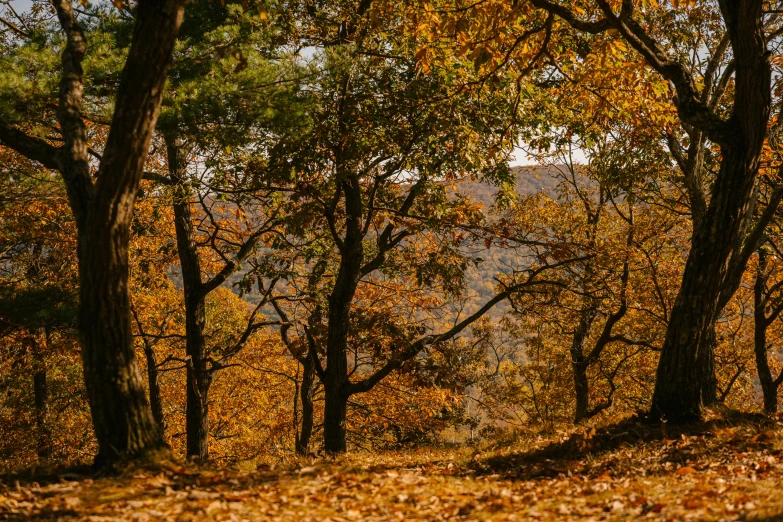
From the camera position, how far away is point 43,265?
16.1 metres

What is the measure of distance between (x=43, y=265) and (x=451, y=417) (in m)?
13.5

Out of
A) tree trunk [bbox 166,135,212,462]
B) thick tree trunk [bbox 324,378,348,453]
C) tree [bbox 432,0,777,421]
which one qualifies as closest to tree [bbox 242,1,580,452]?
thick tree trunk [bbox 324,378,348,453]

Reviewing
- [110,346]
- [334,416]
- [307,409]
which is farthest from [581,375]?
[110,346]

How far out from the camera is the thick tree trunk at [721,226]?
6.43 m

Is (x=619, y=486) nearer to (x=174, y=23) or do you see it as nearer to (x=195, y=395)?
(x=174, y=23)

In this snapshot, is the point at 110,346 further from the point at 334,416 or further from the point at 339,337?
the point at 334,416

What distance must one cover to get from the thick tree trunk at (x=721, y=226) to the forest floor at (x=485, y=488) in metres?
0.51

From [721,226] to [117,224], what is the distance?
6298 millimetres

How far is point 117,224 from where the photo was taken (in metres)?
5.23

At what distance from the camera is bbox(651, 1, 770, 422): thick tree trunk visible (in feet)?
21.1

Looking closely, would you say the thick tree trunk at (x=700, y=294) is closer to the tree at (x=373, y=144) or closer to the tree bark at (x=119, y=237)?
the tree at (x=373, y=144)

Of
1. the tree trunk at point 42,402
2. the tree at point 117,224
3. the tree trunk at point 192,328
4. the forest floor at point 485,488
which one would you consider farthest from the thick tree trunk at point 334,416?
the tree trunk at point 42,402

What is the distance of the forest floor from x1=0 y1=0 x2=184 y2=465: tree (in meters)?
0.53

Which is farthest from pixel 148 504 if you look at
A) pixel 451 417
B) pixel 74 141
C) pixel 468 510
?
pixel 451 417
